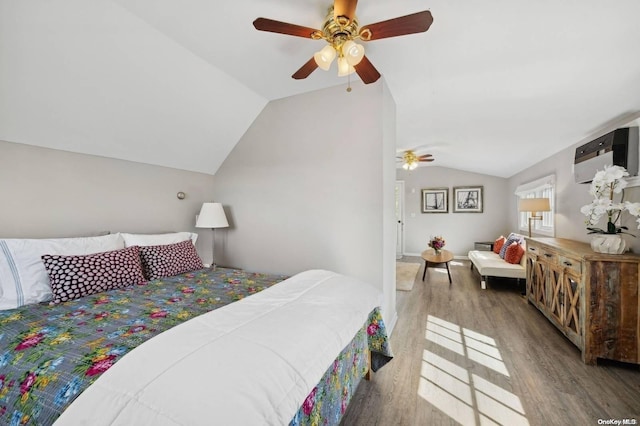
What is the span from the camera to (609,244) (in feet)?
7.26

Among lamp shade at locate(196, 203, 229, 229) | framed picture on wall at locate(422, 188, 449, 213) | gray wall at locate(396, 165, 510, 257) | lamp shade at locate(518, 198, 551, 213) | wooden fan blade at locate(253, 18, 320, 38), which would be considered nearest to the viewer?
wooden fan blade at locate(253, 18, 320, 38)

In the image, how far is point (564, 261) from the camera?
2.54 m

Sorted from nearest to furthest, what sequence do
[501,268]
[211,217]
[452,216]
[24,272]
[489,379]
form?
[24,272] < [489,379] < [211,217] < [501,268] < [452,216]

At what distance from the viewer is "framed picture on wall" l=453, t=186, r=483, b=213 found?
21.7ft

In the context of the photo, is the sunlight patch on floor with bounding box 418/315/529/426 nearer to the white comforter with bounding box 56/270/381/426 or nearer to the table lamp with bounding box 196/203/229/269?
the white comforter with bounding box 56/270/381/426

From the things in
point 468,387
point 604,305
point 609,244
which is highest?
point 609,244

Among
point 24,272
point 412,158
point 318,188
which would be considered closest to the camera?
point 24,272

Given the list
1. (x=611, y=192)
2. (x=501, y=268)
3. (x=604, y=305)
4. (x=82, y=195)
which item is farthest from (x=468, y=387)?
(x=82, y=195)

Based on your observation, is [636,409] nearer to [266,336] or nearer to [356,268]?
[356,268]

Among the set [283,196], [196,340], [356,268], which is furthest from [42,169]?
[356,268]

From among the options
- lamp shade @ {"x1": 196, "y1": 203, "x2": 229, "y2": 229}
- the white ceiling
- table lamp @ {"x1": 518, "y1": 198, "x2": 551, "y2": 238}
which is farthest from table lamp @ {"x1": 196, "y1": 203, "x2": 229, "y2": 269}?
table lamp @ {"x1": 518, "y1": 198, "x2": 551, "y2": 238}

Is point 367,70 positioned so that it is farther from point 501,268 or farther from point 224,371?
point 501,268

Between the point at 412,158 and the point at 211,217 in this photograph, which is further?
the point at 412,158

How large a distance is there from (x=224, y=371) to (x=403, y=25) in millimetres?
1737
